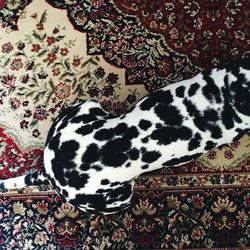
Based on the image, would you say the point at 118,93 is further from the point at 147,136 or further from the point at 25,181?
the point at 25,181

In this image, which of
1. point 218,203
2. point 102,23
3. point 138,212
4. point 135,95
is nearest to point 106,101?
point 135,95

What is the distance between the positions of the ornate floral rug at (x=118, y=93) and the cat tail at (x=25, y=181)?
0.14 meters

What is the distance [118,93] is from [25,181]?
1.89ft

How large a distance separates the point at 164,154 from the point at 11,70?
85 centimetres

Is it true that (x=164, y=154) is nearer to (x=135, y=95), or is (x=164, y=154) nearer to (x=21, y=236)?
(x=135, y=95)

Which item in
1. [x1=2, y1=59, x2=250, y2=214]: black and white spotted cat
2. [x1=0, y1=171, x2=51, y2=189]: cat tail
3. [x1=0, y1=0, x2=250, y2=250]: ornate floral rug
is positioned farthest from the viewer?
[x1=0, y1=0, x2=250, y2=250]: ornate floral rug

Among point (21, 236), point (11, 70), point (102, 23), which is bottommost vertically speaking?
point (21, 236)

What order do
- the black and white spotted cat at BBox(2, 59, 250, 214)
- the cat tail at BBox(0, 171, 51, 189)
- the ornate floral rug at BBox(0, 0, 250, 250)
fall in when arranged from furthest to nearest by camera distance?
the ornate floral rug at BBox(0, 0, 250, 250) < the cat tail at BBox(0, 171, 51, 189) < the black and white spotted cat at BBox(2, 59, 250, 214)

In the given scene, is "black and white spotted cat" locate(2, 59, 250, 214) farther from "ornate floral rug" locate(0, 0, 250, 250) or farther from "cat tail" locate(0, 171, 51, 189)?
"ornate floral rug" locate(0, 0, 250, 250)

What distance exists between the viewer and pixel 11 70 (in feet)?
7.91

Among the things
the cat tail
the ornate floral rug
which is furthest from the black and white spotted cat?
the ornate floral rug

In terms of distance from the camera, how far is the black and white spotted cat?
1.98 m

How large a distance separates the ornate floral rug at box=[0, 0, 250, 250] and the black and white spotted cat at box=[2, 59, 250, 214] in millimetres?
272

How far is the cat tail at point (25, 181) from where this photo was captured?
7.02 feet
